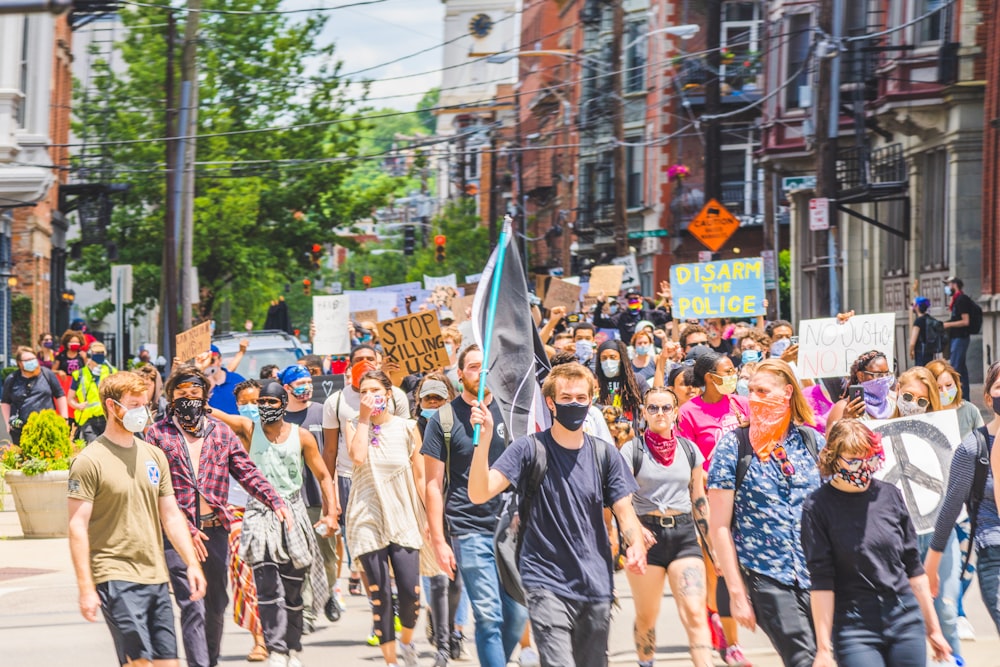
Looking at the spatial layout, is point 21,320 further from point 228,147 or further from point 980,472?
point 980,472

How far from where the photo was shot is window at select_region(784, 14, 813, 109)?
39250 millimetres

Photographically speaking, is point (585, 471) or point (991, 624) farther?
point (991, 624)

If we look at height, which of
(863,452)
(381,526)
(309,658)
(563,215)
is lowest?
(309,658)

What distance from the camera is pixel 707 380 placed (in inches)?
376

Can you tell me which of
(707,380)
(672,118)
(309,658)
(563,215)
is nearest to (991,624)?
(707,380)

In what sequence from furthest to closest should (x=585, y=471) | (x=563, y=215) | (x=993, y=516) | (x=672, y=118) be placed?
Answer: (x=563, y=215) < (x=672, y=118) < (x=993, y=516) < (x=585, y=471)

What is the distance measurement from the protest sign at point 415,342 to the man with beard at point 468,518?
6.75 meters

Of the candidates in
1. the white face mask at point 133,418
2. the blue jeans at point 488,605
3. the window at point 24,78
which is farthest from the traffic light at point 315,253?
the white face mask at point 133,418

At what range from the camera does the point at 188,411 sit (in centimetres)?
869

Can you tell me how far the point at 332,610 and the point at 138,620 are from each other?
4.36m

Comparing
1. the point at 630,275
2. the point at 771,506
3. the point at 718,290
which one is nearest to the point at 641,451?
the point at 771,506

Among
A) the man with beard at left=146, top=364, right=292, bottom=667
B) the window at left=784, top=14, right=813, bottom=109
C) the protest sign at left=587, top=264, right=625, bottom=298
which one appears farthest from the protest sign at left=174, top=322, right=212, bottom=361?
the window at left=784, top=14, right=813, bottom=109

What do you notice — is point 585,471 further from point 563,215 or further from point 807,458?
point 563,215

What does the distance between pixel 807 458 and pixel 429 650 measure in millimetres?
3868
